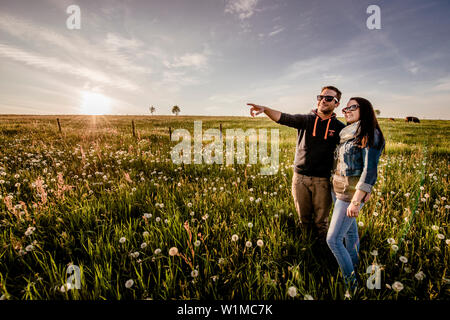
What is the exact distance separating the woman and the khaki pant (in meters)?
0.29

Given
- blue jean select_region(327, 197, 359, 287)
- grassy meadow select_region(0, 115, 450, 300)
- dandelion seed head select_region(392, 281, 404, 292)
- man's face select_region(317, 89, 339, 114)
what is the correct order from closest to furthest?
dandelion seed head select_region(392, 281, 404, 292)
grassy meadow select_region(0, 115, 450, 300)
blue jean select_region(327, 197, 359, 287)
man's face select_region(317, 89, 339, 114)

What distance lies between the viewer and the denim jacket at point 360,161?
178 cm

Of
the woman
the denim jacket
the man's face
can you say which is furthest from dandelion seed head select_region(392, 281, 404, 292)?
the man's face

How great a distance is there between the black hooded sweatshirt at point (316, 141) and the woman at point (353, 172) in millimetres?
245

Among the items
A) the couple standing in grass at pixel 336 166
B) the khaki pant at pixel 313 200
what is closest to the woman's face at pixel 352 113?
the couple standing in grass at pixel 336 166

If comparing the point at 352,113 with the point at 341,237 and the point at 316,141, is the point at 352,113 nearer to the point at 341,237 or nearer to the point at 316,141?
the point at 316,141

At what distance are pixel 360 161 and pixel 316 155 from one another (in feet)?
1.74

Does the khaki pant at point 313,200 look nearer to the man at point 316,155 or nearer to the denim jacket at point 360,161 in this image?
the man at point 316,155

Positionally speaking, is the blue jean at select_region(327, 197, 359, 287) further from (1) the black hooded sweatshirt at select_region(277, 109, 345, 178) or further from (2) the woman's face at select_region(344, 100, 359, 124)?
(2) the woman's face at select_region(344, 100, 359, 124)

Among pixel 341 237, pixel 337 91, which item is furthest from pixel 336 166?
pixel 337 91

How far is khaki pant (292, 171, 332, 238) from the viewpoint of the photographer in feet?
7.89

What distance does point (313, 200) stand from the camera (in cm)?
250
